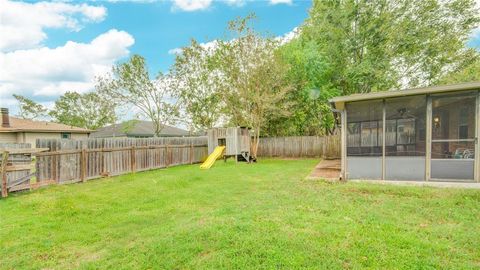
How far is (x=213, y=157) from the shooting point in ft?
40.8

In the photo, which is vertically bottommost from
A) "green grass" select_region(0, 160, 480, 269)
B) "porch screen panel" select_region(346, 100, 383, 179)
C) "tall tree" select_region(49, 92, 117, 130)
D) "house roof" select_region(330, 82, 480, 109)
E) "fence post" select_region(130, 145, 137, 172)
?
"green grass" select_region(0, 160, 480, 269)

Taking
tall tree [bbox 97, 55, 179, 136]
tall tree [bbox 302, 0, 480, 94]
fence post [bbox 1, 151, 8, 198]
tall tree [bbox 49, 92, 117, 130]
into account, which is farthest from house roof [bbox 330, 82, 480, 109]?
tall tree [bbox 49, 92, 117, 130]

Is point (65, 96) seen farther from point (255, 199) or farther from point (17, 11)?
point (255, 199)

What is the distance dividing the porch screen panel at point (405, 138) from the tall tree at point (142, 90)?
15.8 metres

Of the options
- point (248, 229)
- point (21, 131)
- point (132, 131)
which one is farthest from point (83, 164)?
point (132, 131)

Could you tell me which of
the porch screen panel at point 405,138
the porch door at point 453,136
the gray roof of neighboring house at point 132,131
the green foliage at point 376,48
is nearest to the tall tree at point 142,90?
the gray roof of neighboring house at point 132,131

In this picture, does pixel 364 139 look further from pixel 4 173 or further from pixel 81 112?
pixel 81 112

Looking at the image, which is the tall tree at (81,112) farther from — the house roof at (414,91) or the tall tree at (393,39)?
the house roof at (414,91)

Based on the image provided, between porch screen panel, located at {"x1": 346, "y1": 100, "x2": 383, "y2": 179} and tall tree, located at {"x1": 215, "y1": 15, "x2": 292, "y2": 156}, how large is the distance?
6.37m

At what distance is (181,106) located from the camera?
1962 centimetres

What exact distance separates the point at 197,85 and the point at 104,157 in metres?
10.5

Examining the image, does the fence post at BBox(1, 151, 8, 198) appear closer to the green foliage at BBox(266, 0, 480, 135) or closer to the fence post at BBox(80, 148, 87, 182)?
the fence post at BBox(80, 148, 87, 182)

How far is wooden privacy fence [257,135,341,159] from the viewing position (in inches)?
592

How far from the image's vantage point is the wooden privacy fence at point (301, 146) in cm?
1503
